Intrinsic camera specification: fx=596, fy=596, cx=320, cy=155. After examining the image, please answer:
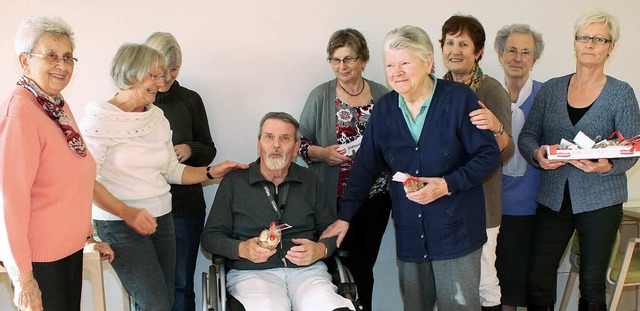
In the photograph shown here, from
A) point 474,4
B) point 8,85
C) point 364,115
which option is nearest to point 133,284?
point 364,115

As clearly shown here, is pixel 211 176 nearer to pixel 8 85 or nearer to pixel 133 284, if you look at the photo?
pixel 133 284

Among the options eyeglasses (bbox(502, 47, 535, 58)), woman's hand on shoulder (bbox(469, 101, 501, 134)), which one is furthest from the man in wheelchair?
eyeglasses (bbox(502, 47, 535, 58))

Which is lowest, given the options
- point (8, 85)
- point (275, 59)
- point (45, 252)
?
point (45, 252)

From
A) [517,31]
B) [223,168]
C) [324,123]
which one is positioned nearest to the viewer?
[223,168]

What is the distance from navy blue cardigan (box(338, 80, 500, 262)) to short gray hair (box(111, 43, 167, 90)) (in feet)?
3.02

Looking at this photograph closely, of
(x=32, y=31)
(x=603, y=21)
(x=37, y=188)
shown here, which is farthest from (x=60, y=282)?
(x=603, y=21)

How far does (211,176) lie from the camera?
2656 mm

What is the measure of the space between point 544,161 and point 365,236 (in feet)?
3.00

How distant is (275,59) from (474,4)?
4.19ft

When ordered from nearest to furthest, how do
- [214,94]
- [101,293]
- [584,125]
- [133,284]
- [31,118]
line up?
1. [31,118]
2. [133,284]
3. [101,293]
4. [584,125]
5. [214,94]

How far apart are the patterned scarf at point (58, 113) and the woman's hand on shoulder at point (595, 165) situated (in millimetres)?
1966

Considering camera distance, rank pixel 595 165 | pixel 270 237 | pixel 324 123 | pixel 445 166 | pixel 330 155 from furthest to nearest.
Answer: pixel 324 123 → pixel 330 155 → pixel 595 165 → pixel 270 237 → pixel 445 166

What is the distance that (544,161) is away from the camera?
2.62 m

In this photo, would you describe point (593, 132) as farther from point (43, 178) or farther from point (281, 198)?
point (43, 178)
